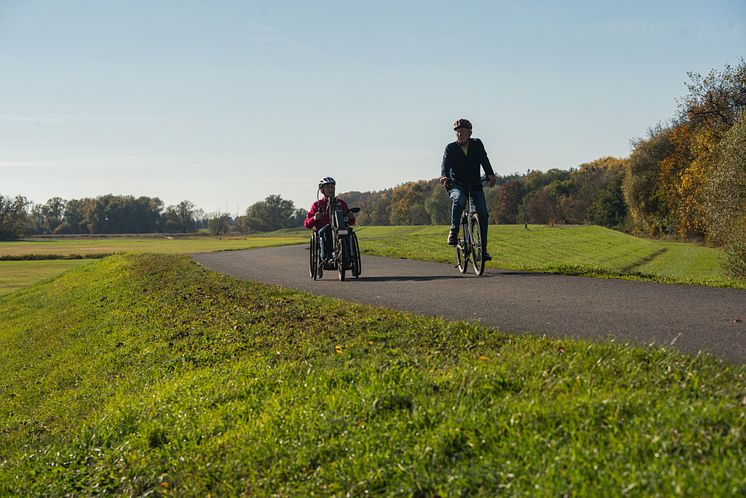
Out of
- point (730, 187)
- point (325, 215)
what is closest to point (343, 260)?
point (325, 215)

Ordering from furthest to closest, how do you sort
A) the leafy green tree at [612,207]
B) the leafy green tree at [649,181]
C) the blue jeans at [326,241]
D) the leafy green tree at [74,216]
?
1. the leafy green tree at [74,216]
2. the leafy green tree at [612,207]
3. the leafy green tree at [649,181]
4. the blue jeans at [326,241]

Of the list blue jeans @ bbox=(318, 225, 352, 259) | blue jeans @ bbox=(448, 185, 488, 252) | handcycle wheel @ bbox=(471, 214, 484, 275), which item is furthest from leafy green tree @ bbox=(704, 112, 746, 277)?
blue jeans @ bbox=(318, 225, 352, 259)

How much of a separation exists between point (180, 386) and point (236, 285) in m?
6.98

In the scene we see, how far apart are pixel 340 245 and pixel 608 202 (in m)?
98.0

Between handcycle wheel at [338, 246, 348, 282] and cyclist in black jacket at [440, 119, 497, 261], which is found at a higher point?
cyclist in black jacket at [440, 119, 497, 261]

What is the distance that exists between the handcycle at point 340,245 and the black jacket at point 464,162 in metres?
1.99

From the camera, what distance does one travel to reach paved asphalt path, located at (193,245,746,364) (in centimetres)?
693

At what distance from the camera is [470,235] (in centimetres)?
1345

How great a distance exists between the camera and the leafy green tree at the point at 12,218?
115m

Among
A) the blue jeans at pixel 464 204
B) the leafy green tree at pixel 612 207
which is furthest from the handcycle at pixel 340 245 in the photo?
the leafy green tree at pixel 612 207

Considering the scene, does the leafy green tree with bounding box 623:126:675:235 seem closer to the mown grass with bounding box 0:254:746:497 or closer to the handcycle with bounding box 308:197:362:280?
the handcycle with bounding box 308:197:362:280

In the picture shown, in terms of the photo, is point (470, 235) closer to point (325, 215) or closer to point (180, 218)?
point (325, 215)

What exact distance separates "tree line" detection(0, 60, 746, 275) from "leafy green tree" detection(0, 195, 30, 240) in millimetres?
169

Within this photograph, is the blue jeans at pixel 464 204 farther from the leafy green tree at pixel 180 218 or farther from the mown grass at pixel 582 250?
the leafy green tree at pixel 180 218
